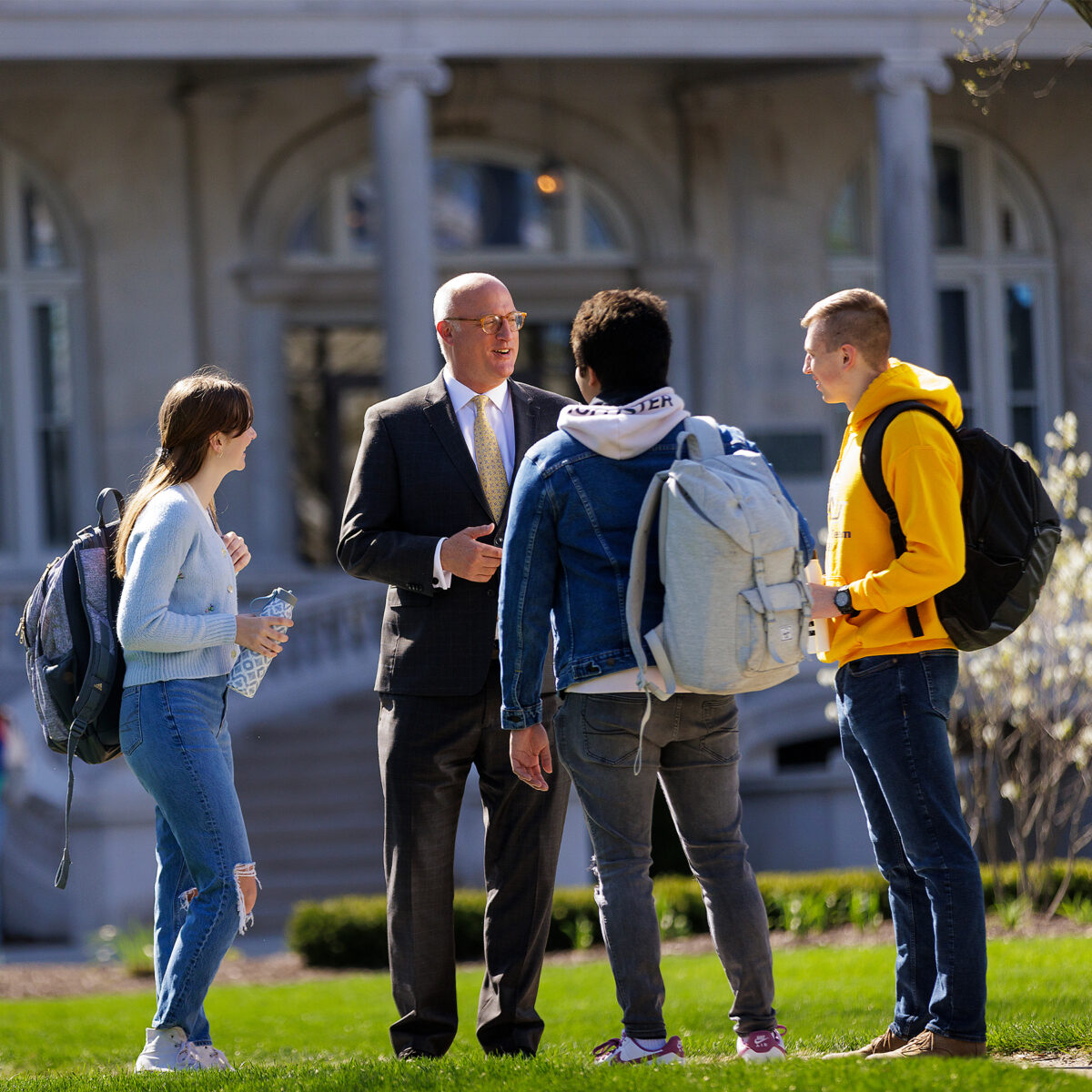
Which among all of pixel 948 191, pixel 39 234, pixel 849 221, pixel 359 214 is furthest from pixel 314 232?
pixel 948 191

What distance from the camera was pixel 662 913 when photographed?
10719mm

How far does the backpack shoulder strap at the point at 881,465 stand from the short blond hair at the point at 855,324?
0.59 feet

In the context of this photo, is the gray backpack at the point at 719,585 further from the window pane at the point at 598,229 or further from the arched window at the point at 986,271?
the arched window at the point at 986,271

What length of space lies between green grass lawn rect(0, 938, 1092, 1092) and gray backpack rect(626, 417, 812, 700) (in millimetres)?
976

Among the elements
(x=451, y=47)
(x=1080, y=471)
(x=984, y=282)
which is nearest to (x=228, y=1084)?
(x=1080, y=471)

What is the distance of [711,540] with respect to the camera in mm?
4004

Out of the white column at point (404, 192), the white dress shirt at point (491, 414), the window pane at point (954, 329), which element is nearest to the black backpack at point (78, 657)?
the white dress shirt at point (491, 414)

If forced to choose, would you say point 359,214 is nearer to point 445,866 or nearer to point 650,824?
point 445,866

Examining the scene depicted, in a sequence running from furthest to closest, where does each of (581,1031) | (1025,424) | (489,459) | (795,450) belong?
(1025,424) → (795,450) → (581,1031) → (489,459)

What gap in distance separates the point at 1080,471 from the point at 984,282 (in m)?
7.64

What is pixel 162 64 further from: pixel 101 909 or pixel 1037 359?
pixel 1037 359

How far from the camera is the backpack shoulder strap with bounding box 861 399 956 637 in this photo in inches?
171

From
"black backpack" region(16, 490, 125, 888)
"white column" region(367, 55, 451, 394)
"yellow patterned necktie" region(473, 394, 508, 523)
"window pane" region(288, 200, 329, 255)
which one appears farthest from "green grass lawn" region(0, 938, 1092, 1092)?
"window pane" region(288, 200, 329, 255)

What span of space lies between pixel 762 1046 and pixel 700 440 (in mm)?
1559
